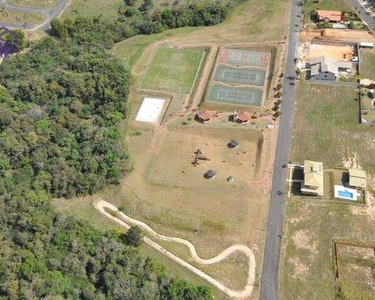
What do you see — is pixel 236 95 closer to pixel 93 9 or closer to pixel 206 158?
pixel 206 158

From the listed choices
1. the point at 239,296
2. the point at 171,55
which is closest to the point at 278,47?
the point at 171,55

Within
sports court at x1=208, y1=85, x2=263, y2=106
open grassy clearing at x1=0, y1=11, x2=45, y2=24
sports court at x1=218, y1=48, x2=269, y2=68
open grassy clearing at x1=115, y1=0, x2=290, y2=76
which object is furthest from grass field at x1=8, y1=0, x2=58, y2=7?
sports court at x1=208, y1=85, x2=263, y2=106

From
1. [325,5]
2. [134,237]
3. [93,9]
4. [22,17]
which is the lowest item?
[134,237]

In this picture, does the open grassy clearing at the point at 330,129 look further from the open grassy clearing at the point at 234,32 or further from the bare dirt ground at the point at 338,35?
the open grassy clearing at the point at 234,32

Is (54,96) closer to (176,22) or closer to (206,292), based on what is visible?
(176,22)

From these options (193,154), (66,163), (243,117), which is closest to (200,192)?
(193,154)

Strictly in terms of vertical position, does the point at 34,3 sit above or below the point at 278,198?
above

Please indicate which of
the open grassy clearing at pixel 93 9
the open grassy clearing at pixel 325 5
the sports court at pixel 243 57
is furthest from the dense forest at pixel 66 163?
the open grassy clearing at pixel 325 5

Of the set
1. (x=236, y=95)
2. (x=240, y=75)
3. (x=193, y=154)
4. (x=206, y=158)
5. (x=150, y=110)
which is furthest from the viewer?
(x=240, y=75)
